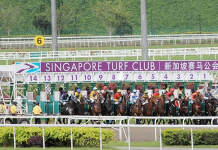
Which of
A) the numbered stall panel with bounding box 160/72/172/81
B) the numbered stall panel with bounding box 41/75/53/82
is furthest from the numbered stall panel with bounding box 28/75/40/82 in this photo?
the numbered stall panel with bounding box 160/72/172/81

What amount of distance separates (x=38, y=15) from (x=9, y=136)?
5080 cm

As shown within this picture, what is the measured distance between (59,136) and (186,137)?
286cm

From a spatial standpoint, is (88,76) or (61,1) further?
(61,1)

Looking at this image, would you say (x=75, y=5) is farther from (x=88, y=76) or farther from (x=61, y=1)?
(x=88, y=76)

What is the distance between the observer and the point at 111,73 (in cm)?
2178

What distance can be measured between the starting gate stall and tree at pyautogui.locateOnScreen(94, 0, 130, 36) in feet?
123

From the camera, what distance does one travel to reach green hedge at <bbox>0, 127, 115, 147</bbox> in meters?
12.2

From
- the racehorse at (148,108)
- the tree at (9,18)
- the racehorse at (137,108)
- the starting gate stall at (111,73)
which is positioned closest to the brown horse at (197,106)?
the racehorse at (148,108)

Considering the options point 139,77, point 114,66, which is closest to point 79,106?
point 139,77

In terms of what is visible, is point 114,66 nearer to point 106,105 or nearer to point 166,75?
point 166,75

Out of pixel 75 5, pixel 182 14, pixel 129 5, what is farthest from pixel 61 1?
pixel 182 14

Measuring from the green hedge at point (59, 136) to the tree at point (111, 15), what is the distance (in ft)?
156

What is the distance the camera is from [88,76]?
21.8m

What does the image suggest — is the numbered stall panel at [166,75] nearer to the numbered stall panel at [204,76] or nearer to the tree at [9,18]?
the numbered stall panel at [204,76]
